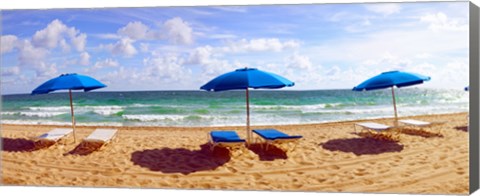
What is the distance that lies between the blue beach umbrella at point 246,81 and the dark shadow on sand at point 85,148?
2.10 meters

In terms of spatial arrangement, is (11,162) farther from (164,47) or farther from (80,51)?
(164,47)

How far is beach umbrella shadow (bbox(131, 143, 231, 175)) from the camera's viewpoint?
670 cm

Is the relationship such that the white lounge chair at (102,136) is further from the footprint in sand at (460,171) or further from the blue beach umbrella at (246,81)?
the footprint in sand at (460,171)

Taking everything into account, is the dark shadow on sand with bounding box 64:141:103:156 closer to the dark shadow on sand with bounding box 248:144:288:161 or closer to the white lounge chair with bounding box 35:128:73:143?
the white lounge chair with bounding box 35:128:73:143

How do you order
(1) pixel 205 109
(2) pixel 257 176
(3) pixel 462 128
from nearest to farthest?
(3) pixel 462 128
(2) pixel 257 176
(1) pixel 205 109

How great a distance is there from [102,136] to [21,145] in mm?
1416

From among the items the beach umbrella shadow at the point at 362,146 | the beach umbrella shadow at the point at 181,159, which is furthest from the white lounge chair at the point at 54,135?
the beach umbrella shadow at the point at 362,146

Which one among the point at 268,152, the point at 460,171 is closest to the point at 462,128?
the point at 460,171

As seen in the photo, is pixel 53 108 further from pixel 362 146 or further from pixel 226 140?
pixel 362 146

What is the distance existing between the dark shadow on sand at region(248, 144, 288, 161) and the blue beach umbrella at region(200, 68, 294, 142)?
108 centimetres

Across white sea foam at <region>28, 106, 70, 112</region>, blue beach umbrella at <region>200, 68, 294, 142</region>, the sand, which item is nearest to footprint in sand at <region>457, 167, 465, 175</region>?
the sand

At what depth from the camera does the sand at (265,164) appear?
20.2ft

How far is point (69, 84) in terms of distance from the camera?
705 centimetres

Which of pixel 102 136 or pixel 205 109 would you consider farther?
pixel 205 109
